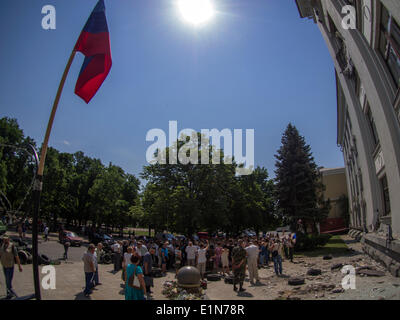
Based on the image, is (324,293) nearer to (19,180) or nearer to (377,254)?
(377,254)

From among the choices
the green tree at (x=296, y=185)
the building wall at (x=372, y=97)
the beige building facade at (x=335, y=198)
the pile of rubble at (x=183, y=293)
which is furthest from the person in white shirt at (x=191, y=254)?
the beige building facade at (x=335, y=198)

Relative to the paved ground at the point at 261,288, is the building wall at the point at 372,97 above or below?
above

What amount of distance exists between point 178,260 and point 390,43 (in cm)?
1614

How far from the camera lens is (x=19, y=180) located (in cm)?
3988

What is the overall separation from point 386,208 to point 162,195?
18.6 metres

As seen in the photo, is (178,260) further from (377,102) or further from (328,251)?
(377,102)

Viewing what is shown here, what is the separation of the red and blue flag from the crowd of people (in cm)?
453

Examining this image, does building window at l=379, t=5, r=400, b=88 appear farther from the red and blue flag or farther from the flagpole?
the flagpole

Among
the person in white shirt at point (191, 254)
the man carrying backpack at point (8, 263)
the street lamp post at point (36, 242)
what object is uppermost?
the street lamp post at point (36, 242)

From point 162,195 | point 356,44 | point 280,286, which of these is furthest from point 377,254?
point 162,195

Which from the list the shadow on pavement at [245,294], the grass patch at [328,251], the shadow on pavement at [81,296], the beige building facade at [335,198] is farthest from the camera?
the beige building facade at [335,198]

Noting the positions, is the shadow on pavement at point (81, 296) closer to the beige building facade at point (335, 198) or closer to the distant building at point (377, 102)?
the distant building at point (377, 102)

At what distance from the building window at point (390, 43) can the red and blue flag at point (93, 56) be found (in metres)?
11.0

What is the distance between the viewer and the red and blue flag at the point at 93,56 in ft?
22.6
